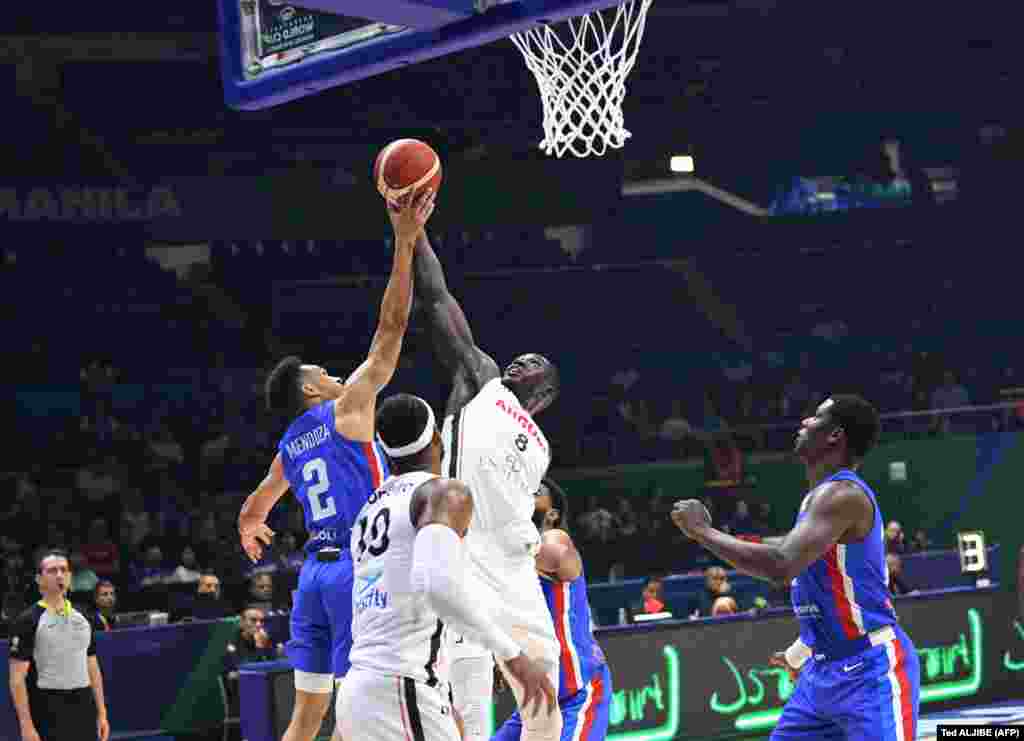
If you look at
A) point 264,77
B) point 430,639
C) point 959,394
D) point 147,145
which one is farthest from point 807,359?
point 430,639

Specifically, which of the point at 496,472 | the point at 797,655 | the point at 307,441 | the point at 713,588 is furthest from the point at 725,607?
the point at 496,472

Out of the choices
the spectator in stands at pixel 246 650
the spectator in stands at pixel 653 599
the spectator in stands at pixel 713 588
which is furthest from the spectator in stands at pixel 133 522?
the spectator in stands at pixel 713 588

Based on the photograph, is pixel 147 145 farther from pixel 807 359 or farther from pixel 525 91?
pixel 807 359

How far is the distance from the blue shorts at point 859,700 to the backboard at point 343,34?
2.56 m

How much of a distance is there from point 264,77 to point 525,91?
613 inches

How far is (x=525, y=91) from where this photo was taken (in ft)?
74.0

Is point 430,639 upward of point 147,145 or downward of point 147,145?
downward

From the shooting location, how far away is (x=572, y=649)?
21.4 feet

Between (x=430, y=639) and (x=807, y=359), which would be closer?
(x=430, y=639)

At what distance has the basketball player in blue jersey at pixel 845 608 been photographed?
5.45m

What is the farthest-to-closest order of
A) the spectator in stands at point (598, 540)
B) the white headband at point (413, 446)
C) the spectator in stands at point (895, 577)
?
the spectator in stands at point (598, 540) < the spectator in stands at point (895, 577) < the white headband at point (413, 446)

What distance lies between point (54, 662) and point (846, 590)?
19.6 ft

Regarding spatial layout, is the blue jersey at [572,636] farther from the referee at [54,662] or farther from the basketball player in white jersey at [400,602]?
the referee at [54,662]

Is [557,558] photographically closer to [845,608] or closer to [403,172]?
[845,608]
